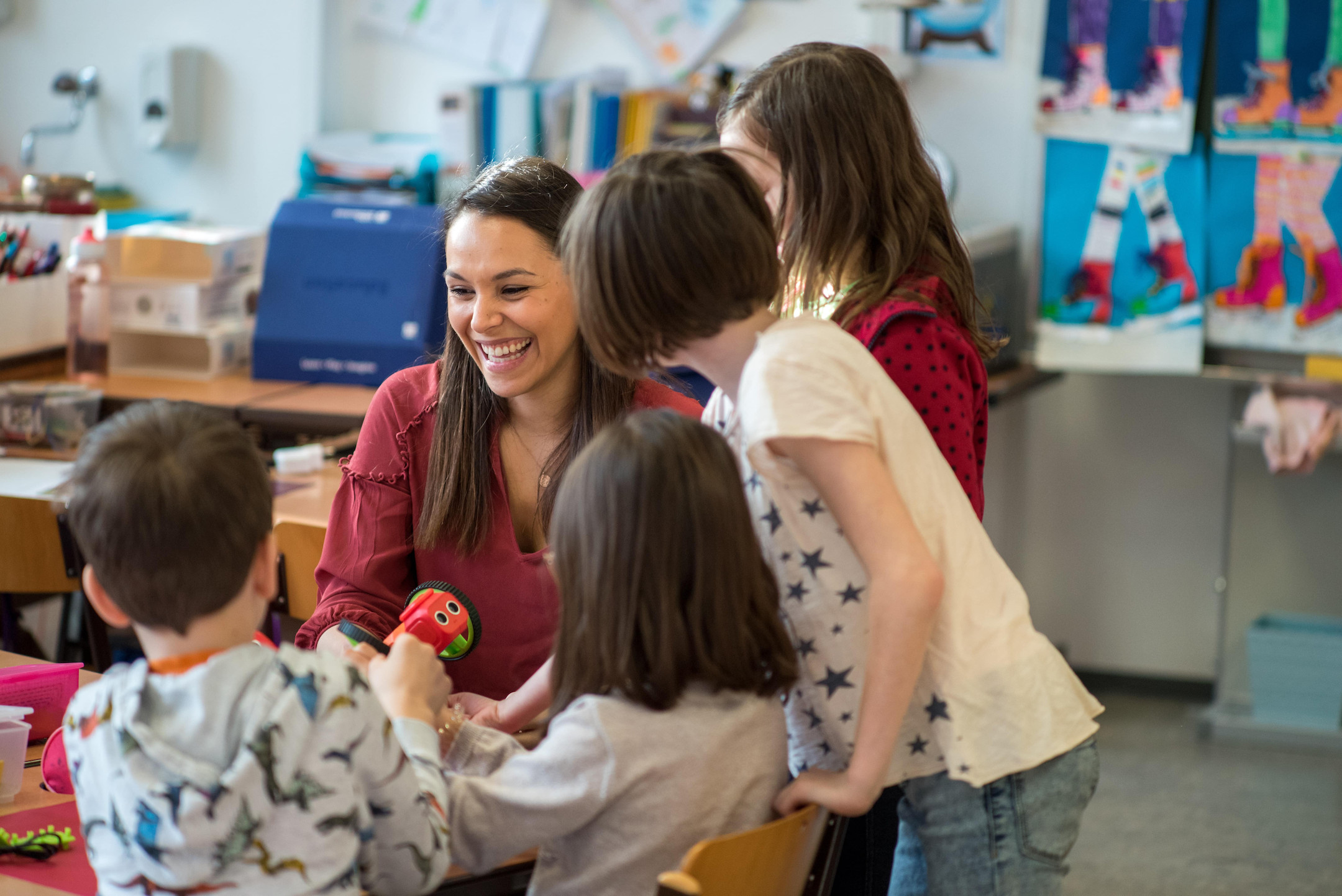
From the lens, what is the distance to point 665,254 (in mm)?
1027

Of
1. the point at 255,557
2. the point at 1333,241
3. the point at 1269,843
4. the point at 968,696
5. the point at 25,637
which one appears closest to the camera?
the point at 255,557

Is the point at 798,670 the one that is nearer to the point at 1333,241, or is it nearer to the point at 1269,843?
the point at 1269,843

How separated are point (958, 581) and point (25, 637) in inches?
77.6

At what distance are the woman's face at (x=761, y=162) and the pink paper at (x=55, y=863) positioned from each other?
0.87 m

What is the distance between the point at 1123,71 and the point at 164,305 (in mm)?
2342

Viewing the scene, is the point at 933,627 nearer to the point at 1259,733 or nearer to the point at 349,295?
the point at 349,295

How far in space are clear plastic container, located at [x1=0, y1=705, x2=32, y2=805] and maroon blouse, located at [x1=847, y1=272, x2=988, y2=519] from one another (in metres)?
0.88

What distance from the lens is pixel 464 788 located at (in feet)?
3.42

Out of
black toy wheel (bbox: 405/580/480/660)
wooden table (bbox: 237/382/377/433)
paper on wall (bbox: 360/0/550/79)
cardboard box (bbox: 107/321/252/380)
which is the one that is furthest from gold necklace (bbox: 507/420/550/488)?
paper on wall (bbox: 360/0/550/79)

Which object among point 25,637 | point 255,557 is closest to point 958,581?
point 255,557

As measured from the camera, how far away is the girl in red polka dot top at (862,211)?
4.28 ft

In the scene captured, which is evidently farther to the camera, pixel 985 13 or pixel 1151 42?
pixel 985 13

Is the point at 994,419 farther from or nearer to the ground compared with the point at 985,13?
nearer to the ground

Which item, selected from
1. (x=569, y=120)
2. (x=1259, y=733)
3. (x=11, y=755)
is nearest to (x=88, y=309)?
(x=569, y=120)
